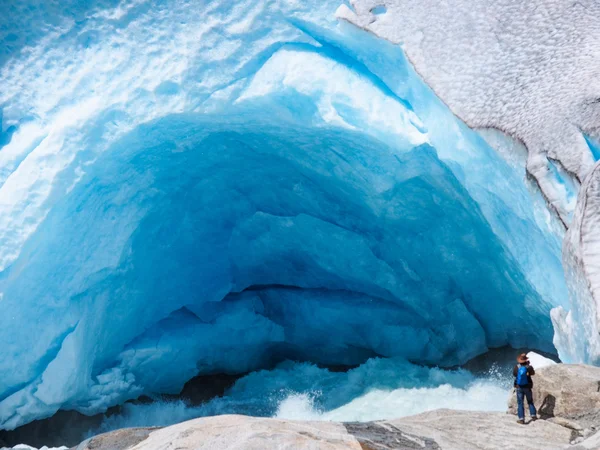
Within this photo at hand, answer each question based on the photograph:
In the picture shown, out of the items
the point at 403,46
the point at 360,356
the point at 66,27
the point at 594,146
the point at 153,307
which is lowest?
the point at 360,356

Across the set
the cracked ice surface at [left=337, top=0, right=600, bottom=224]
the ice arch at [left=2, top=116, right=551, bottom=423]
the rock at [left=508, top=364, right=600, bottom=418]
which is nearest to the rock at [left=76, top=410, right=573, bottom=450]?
the rock at [left=508, top=364, right=600, bottom=418]

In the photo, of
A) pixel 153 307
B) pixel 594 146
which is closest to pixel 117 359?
pixel 153 307

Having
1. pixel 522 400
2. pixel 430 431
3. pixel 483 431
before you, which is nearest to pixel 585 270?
pixel 522 400

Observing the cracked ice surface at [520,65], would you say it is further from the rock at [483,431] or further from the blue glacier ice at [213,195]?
the rock at [483,431]

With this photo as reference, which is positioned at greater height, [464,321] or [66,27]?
[66,27]

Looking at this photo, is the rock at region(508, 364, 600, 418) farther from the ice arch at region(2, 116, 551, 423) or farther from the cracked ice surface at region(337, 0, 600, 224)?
the ice arch at region(2, 116, 551, 423)

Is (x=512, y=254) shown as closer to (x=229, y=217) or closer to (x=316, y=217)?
(x=316, y=217)

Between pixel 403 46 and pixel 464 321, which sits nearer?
pixel 403 46

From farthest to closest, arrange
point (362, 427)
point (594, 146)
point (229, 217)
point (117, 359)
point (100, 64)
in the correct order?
point (229, 217) < point (117, 359) < point (100, 64) < point (594, 146) < point (362, 427)
